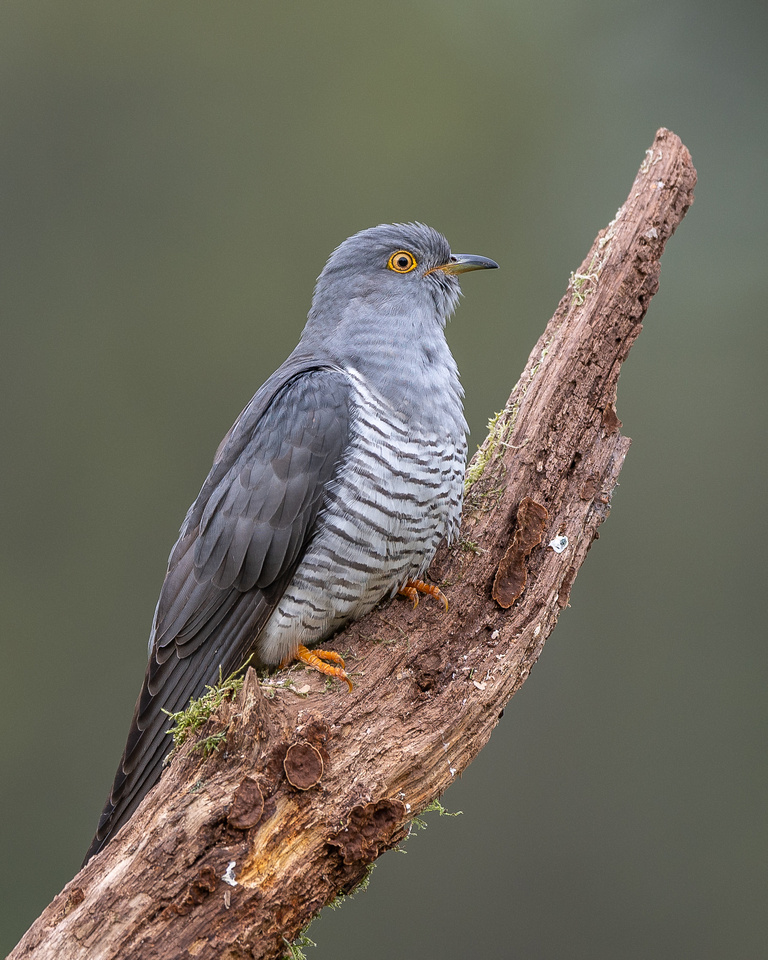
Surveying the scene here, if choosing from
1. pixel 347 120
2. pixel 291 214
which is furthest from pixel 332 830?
pixel 347 120

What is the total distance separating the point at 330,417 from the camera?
3133 millimetres

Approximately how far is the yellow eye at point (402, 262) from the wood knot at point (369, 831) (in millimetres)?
1948

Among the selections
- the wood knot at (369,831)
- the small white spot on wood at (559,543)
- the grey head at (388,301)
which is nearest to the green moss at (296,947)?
the wood knot at (369,831)

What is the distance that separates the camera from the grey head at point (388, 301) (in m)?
3.40

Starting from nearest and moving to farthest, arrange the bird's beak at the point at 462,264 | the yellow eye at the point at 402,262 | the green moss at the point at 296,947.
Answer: the green moss at the point at 296,947 → the yellow eye at the point at 402,262 → the bird's beak at the point at 462,264

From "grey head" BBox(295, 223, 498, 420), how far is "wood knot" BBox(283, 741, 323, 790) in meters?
1.36

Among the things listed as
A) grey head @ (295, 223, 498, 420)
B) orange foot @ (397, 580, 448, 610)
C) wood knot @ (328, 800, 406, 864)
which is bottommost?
wood knot @ (328, 800, 406, 864)

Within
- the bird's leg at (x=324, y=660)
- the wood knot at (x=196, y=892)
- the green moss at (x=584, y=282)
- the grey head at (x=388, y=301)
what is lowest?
the wood knot at (x=196, y=892)

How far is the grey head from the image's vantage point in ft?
11.2

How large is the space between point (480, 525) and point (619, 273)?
109 centimetres

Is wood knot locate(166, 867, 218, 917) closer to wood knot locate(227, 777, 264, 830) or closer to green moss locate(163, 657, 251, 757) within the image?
wood knot locate(227, 777, 264, 830)

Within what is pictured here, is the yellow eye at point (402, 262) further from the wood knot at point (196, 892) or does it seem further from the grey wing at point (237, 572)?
the wood knot at point (196, 892)

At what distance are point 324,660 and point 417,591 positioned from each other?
1.39 ft

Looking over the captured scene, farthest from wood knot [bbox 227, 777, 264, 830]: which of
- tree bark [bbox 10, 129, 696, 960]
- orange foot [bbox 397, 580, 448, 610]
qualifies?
orange foot [bbox 397, 580, 448, 610]
